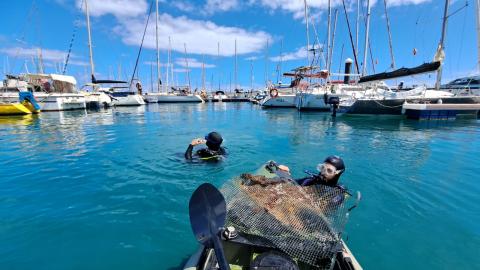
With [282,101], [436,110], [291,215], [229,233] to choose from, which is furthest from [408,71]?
[282,101]

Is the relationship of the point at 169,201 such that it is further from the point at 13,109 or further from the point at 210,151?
the point at 13,109

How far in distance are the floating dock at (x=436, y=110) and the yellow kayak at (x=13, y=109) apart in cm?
3589

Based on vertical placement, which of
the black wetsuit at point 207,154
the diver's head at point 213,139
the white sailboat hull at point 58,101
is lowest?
the black wetsuit at point 207,154

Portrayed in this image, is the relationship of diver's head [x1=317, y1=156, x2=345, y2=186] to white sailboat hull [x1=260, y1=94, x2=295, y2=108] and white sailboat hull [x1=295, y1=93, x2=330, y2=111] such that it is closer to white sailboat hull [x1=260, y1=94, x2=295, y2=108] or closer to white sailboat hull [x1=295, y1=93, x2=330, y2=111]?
white sailboat hull [x1=295, y1=93, x2=330, y2=111]

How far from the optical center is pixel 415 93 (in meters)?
24.1

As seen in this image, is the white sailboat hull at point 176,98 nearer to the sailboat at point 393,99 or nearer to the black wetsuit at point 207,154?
the sailboat at point 393,99

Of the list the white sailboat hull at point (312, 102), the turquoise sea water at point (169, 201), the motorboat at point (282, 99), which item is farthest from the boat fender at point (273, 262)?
the motorboat at point (282, 99)

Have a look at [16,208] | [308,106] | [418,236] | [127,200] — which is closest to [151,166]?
[127,200]

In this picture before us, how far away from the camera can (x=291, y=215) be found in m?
3.44

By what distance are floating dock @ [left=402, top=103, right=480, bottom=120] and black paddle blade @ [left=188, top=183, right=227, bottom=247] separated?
916 inches

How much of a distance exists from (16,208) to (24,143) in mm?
8886

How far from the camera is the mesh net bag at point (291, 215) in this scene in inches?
115

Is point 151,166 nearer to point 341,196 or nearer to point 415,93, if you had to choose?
point 341,196

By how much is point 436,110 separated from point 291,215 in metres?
23.6
